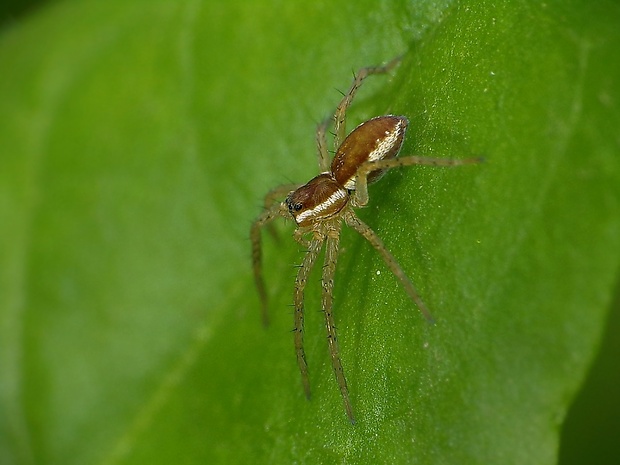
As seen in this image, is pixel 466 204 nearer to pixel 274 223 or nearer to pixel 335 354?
pixel 335 354

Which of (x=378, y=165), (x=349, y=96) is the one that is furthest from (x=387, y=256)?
(x=349, y=96)

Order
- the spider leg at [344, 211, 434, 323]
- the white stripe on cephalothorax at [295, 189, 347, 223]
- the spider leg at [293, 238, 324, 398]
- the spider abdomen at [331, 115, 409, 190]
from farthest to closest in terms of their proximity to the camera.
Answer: the white stripe on cephalothorax at [295, 189, 347, 223], the spider abdomen at [331, 115, 409, 190], the spider leg at [293, 238, 324, 398], the spider leg at [344, 211, 434, 323]

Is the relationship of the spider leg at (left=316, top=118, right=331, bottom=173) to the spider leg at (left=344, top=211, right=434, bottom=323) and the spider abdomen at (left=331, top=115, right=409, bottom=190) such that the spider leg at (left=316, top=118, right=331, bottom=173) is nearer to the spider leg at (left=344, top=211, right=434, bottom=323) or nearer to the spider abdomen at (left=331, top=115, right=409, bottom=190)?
the spider abdomen at (left=331, top=115, right=409, bottom=190)

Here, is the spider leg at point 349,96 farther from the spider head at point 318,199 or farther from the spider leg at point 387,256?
the spider leg at point 387,256

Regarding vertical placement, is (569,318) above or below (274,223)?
above

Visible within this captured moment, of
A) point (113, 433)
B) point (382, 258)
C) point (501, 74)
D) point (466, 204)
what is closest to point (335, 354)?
point (382, 258)

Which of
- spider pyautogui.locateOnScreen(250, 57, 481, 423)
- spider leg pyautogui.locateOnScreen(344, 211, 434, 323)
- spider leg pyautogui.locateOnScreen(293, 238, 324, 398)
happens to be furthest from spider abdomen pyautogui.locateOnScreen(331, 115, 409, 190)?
spider leg pyautogui.locateOnScreen(293, 238, 324, 398)

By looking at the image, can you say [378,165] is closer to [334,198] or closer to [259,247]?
[334,198]

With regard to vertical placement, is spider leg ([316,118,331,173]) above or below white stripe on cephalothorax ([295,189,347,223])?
above
